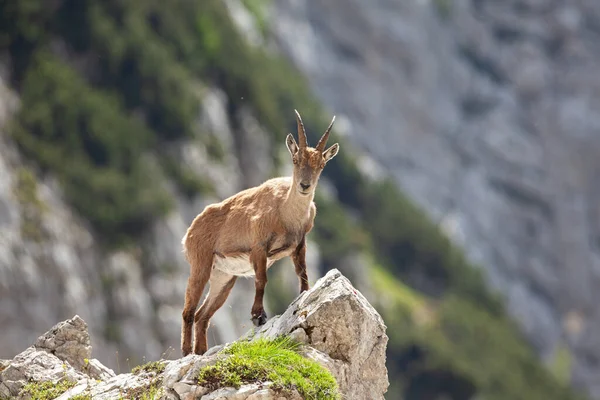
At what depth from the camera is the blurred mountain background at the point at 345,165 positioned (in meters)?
68.0

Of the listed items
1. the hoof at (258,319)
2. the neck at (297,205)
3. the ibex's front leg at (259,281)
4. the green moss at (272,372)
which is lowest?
the green moss at (272,372)

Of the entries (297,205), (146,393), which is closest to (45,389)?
(146,393)

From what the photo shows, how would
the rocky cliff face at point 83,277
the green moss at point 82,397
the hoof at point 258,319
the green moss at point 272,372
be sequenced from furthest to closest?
the rocky cliff face at point 83,277, the hoof at point 258,319, the green moss at point 82,397, the green moss at point 272,372

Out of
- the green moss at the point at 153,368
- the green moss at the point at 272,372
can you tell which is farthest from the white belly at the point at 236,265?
the green moss at the point at 272,372

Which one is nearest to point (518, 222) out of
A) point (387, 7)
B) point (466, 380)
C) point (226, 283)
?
point (387, 7)

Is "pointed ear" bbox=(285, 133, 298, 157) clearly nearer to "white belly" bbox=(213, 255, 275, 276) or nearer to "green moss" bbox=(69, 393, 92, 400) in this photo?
"white belly" bbox=(213, 255, 275, 276)

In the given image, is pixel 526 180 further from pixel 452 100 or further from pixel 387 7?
pixel 387 7

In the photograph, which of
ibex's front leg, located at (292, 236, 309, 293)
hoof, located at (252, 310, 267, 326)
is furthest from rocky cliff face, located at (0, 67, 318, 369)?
ibex's front leg, located at (292, 236, 309, 293)

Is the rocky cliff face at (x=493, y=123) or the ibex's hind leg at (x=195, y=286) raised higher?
the rocky cliff face at (x=493, y=123)

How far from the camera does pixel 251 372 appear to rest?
1642 centimetres

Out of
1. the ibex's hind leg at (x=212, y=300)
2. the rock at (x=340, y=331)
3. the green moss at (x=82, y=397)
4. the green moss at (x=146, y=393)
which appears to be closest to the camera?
the green moss at (x=146, y=393)

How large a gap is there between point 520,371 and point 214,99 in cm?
4225

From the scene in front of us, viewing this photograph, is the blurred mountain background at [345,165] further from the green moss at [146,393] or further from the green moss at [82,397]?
the green moss at [82,397]

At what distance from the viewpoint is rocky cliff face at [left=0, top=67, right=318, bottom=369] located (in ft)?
195
